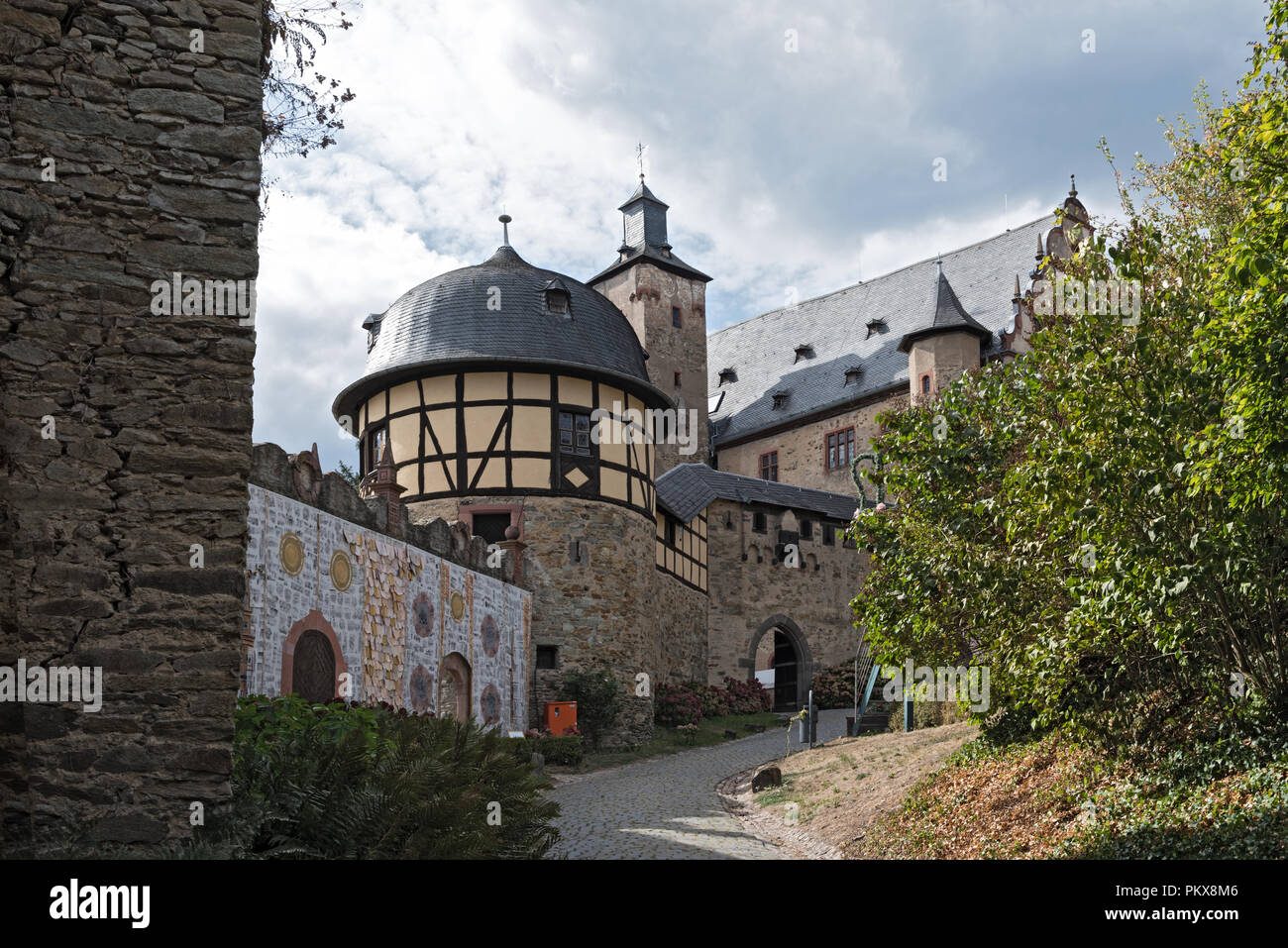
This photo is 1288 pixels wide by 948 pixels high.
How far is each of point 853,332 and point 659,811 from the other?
30.3 meters

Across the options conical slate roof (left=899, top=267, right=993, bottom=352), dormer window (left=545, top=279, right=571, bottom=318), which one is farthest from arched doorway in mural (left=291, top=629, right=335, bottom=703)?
conical slate roof (left=899, top=267, right=993, bottom=352)

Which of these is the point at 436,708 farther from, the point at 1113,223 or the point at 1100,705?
the point at 1113,223

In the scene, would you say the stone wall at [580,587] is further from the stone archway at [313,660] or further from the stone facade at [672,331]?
the stone facade at [672,331]

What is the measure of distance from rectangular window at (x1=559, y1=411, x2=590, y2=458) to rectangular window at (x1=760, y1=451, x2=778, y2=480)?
19.4 meters

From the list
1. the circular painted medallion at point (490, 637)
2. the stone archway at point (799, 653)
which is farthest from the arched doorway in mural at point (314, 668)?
the stone archway at point (799, 653)

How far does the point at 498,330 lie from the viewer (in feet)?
69.5

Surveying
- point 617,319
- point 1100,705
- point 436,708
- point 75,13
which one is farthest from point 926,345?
point 75,13

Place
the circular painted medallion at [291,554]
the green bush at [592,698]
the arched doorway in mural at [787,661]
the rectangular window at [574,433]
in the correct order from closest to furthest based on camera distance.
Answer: the circular painted medallion at [291,554]
the green bush at [592,698]
the rectangular window at [574,433]
the arched doorway in mural at [787,661]

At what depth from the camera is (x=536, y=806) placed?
7926mm

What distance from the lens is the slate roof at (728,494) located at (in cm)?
2819

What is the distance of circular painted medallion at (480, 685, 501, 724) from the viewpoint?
59.1 ft

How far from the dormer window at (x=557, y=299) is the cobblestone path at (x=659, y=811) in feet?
27.0

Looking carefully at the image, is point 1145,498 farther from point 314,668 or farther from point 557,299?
point 557,299
